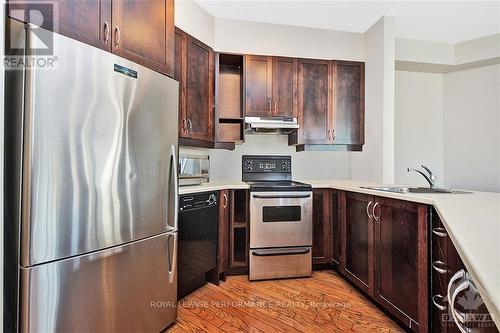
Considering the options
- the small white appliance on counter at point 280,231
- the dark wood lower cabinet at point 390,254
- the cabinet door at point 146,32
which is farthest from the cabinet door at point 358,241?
the cabinet door at point 146,32

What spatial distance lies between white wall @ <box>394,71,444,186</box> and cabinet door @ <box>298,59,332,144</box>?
1024 mm

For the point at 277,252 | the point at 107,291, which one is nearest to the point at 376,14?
the point at 277,252

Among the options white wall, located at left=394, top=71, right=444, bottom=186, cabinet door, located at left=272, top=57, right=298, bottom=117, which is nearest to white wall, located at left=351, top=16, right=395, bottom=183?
white wall, located at left=394, top=71, right=444, bottom=186

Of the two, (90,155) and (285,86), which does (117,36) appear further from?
(285,86)

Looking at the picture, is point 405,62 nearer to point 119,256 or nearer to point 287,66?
point 287,66

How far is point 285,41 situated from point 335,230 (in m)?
2.06

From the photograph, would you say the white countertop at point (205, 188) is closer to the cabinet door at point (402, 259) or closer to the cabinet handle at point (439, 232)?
the cabinet door at point (402, 259)

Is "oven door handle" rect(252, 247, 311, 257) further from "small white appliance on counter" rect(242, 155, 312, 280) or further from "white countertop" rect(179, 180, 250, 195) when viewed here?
"white countertop" rect(179, 180, 250, 195)

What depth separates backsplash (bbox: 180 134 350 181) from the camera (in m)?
3.04

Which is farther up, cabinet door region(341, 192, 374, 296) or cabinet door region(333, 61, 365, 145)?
cabinet door region(333, 61, 365, 145)

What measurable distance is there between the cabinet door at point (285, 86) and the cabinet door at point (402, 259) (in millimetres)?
1381

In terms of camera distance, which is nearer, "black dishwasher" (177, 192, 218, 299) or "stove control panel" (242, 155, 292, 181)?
"black dishwasher" (177, 192, 218, 299)

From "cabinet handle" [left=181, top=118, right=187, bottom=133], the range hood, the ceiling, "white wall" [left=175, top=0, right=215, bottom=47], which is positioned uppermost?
the ceiling

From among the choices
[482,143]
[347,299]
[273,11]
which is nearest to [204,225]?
[347,299]
